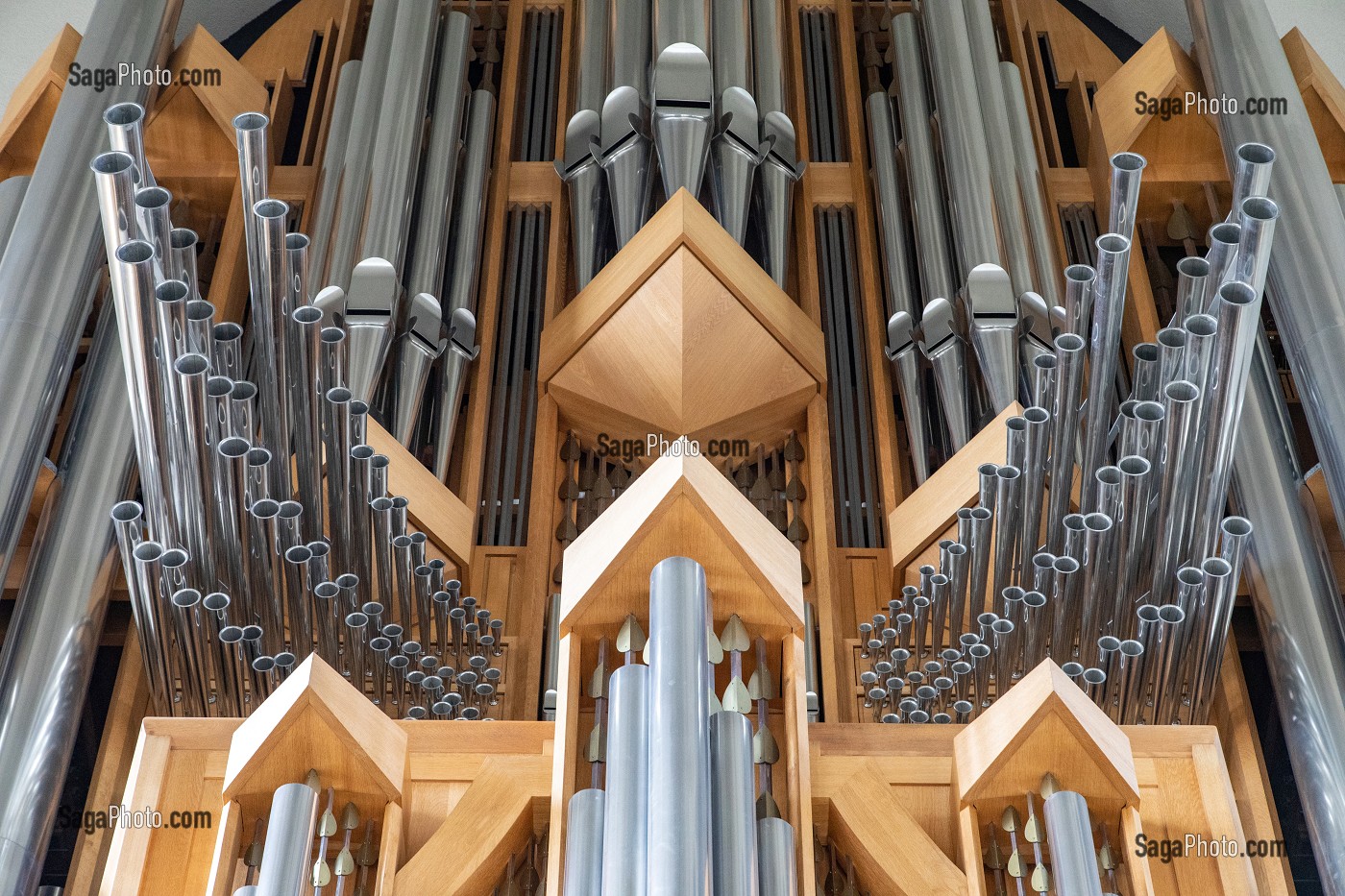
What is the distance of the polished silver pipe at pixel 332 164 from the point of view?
664 centimetres

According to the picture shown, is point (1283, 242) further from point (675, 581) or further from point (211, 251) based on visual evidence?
point (211, 251)

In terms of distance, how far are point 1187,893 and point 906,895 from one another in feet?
2.50

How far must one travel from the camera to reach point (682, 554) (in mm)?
4090

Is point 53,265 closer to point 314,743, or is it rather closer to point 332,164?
point 332,164

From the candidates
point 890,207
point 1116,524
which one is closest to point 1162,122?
point 890,207

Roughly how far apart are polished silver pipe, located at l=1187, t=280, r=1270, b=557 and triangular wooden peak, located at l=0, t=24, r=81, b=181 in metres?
4.75

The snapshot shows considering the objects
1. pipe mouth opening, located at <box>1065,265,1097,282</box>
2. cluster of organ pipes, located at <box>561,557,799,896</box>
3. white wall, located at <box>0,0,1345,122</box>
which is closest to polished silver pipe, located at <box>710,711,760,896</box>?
cluster of organ pipes, located at <box>561,557,799,896</box>

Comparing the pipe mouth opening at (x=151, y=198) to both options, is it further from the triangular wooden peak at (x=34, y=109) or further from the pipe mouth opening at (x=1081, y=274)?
the triangular wooden peak at (x=34, y=109)

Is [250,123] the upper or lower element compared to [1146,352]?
upper

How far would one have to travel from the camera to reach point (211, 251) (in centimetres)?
741

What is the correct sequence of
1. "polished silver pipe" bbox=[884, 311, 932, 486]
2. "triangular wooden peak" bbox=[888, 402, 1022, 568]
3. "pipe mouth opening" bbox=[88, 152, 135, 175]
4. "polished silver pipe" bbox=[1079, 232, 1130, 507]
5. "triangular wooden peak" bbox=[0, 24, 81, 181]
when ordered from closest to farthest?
1. "pipe mouth opening" bbox=[88, 152, 135, 175]
2. "polished silver pipe" bbox=[1079, 232, 1130, 507]
3. "triangular wooden peak" bbox=[888, 402, 1022, 568]
4. "polished silver pipe" bbox=[884, 311, 932, 486]
5. "triangular wooden peak" bbox=[0, 24, 81, 181]

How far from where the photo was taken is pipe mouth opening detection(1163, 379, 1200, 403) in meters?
4.54

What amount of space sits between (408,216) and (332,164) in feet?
1.80

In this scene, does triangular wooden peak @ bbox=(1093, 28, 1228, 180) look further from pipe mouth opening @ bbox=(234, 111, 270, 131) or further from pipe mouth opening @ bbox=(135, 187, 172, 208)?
pipe mouth opening @ bbox=(135, 187, 172, 208)
